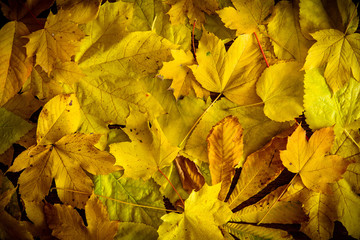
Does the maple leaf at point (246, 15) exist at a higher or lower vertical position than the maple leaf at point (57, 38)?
lower

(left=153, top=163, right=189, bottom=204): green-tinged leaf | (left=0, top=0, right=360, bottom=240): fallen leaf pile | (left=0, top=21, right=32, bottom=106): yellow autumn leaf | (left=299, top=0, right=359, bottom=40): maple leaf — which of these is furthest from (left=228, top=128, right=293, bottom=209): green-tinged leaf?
(left=0, top=21, right=32, bottom=106): yellow autumn leaf

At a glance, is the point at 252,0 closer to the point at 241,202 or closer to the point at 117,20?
the point at 117,20

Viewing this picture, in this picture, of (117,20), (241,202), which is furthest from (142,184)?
(117,20)

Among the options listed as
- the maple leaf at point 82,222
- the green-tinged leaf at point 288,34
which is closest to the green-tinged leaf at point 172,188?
the maple leaf at point 82,222

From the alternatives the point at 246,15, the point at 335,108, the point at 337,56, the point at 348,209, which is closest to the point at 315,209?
the point at 348,209

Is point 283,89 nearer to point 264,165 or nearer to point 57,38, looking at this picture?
point 264,165

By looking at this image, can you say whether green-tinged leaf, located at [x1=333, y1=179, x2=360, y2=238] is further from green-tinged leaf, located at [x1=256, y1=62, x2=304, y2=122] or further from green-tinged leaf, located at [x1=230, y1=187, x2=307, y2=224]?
green-tinged leaf, located at [x1=256, y1=62, x2=304, y2=122]

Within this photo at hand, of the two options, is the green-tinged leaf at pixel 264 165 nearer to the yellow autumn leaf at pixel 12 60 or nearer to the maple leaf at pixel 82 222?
the maple leaf at pixel 82 222

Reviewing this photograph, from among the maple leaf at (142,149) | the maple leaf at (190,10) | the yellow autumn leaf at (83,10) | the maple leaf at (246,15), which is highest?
the yellow autumn leaf at (83,10)
